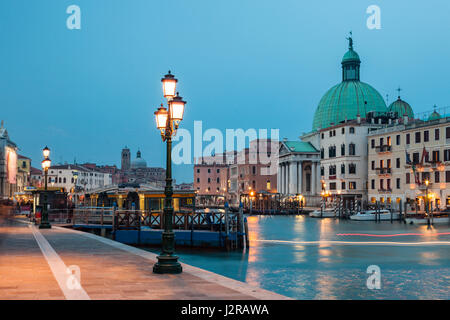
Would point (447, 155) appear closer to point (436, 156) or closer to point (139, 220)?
point (436, 156)

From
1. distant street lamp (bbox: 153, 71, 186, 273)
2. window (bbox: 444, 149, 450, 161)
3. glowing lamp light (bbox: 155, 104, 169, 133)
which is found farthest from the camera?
window (bbox: 444, 149, 450, 161)

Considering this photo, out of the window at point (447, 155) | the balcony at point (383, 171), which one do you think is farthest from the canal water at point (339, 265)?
the balcony at point (383, 171)

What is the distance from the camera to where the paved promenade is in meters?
9.63

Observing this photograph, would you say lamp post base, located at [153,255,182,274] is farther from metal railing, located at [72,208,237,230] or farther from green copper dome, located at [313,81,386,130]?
green copper dome, located at [313,81,386,130]

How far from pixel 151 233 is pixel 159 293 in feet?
65.7

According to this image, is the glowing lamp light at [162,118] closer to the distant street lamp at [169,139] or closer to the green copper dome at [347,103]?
the distant street lamp at [169,139]

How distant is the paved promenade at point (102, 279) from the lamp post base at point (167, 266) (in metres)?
0.19

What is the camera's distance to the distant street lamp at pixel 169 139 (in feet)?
40.2

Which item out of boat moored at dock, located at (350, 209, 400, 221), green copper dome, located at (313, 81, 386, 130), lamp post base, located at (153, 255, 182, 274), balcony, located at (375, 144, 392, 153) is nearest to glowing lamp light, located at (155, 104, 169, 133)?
lamp post base, located at (153, 255, 182, 274)

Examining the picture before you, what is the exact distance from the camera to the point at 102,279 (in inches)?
447

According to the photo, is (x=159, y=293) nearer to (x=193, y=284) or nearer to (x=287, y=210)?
(x=193, y=284)

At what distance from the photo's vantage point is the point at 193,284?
35.4ft
